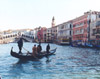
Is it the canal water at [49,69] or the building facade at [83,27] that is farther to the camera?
the building facade at [83,27]

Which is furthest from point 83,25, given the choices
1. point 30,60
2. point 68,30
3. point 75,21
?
point 30,60

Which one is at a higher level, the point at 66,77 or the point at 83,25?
the point at 83,25

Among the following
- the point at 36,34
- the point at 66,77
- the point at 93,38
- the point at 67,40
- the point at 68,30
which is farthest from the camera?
the point at 36,34

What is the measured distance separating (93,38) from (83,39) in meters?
5.24

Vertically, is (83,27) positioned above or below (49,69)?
above

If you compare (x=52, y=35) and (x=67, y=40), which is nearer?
(x=67, y=40)

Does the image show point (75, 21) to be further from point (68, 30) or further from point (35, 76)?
point (35, 76)

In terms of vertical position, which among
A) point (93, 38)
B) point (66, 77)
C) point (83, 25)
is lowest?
point (66, 77)

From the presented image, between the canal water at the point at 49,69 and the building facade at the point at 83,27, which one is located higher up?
the building facade at the point at 83,27

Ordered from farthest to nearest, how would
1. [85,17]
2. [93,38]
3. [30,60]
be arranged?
[85,17]
[93,38]
[30,60]

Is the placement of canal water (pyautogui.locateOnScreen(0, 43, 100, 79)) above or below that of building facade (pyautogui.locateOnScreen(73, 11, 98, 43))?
below

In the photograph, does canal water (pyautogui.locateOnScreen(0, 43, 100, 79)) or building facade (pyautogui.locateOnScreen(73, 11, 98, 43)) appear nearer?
canal water (pyautogui.locateOnScreen(0, 43, 100, 79))

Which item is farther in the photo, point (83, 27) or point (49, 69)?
point (83, 27)

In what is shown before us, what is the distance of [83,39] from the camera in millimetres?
39625
